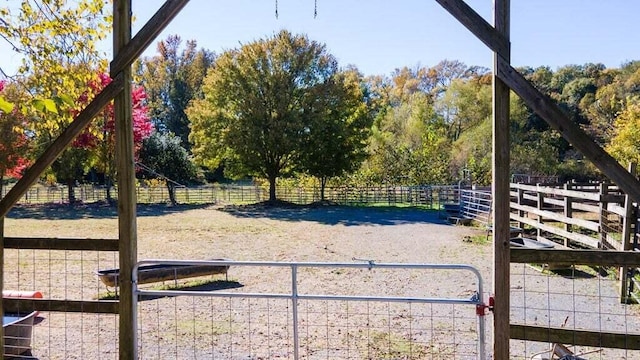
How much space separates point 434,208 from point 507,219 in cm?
2210

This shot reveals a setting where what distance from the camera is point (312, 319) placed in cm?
663

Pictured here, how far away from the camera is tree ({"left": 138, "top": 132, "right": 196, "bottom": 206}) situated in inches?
1168

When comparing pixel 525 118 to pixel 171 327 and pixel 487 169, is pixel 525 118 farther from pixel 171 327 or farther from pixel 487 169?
pixel 171 327

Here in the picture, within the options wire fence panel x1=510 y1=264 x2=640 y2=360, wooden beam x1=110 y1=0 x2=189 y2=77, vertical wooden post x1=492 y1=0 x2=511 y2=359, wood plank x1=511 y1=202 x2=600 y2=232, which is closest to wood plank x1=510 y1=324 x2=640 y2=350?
vertical wooden post x1=492 y1=0 x2=511 y2=359

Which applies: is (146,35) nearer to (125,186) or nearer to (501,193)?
(125,186)

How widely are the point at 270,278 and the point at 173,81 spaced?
1703 inches

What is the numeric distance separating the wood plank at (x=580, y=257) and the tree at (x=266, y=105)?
2277cm

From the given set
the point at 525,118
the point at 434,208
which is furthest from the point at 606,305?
the point at 525,118

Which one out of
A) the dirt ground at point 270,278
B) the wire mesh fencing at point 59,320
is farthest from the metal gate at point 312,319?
the wire mesh fencing at point 59,320

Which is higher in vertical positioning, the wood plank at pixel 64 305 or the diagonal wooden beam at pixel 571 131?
the diagonal wooden beam at pixel 571 131

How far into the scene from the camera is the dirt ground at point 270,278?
5500mm

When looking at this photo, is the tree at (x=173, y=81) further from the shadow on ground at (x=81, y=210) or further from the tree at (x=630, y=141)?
the tree at (x=630, y=141)

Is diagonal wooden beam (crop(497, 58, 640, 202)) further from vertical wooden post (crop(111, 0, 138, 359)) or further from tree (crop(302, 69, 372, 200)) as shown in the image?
tree (crop(302, 69, 372, 200))

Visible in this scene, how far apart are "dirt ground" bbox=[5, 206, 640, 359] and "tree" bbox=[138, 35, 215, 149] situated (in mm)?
25652
